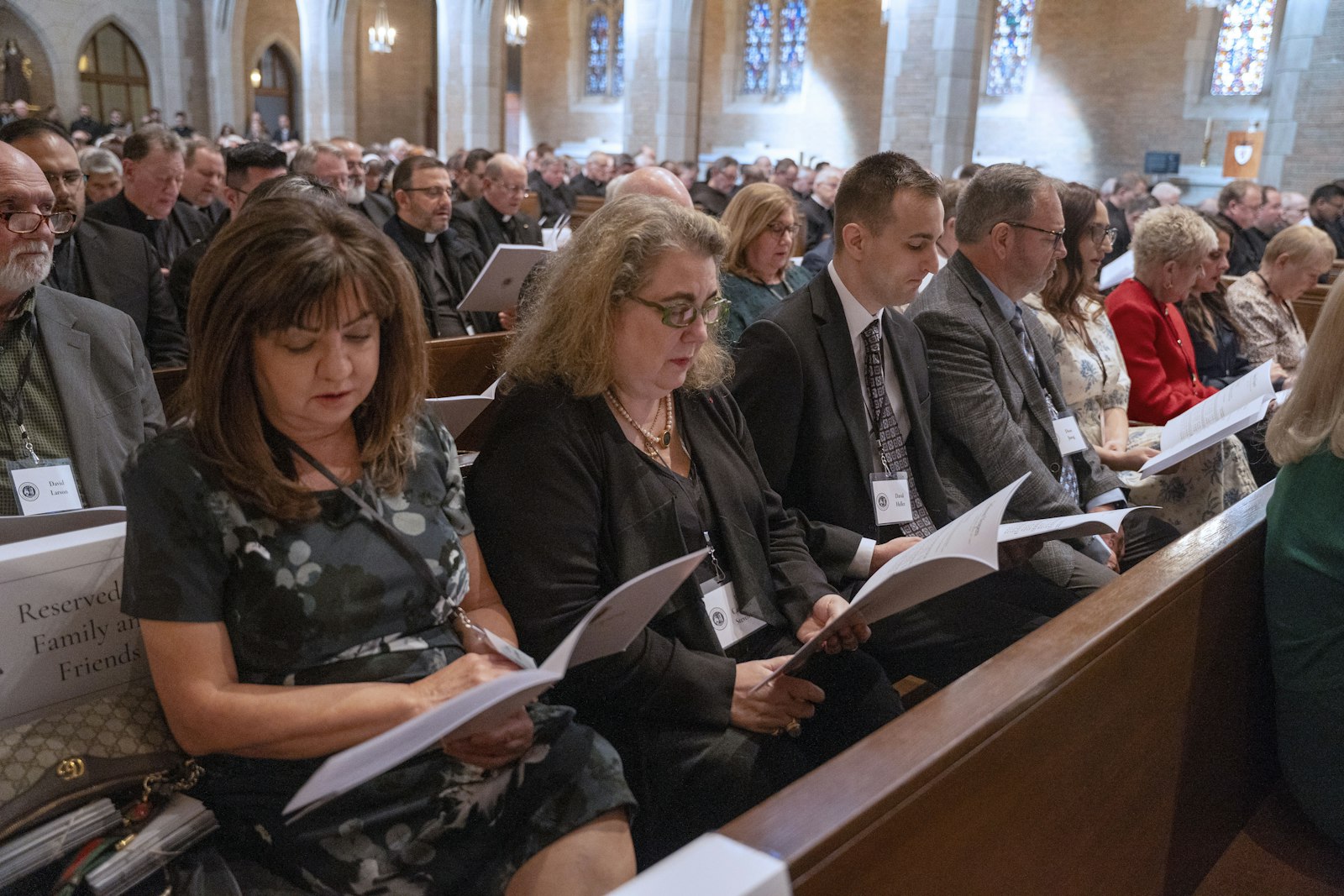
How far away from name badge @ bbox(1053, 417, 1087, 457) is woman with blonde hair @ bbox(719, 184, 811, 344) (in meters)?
1.31

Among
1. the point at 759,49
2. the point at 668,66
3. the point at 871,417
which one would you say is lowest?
the point at 871,417

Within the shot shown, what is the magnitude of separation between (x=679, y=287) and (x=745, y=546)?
19.3 inches

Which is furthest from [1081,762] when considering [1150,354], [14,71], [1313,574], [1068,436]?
[14,71]

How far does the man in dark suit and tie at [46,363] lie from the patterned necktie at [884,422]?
1.62m

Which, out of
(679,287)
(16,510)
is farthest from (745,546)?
(16,510)

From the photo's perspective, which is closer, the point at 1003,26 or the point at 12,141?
the point at 12,141

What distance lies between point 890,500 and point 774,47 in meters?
17.9

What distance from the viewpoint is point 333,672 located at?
1342 millimetres

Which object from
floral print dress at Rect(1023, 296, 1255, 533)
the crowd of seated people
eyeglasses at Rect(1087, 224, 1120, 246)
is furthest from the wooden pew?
eyeglasses at Rect(1087, 224, 1120, 246)

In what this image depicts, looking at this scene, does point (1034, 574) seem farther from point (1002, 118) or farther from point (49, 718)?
point (1002, 118)

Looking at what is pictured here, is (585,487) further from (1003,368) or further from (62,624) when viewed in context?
(1003,368)

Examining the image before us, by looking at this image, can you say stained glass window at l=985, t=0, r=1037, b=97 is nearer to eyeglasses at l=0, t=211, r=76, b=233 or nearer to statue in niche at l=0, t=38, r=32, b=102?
eyeglasses at l=0, t=211, r=76, b=233

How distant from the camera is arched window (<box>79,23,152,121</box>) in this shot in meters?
22.2

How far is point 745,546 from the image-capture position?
76.7 inches
